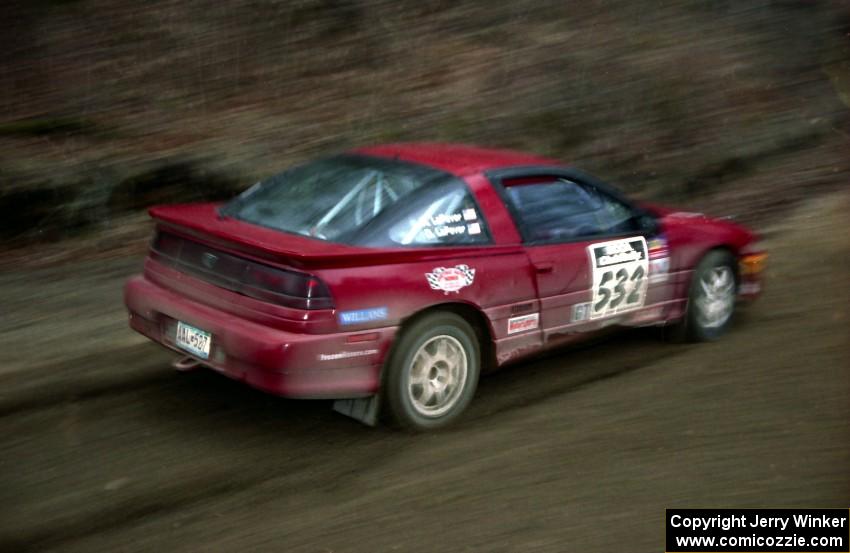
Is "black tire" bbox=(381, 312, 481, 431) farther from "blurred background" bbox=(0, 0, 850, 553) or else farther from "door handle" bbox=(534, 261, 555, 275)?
"door handle" bbox=(534, 261, 555, 275)

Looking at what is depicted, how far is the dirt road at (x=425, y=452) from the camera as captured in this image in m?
4.18

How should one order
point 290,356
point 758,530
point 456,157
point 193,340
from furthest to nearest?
point 456,157 < point 193,340 < point 290,356 < point 758,530

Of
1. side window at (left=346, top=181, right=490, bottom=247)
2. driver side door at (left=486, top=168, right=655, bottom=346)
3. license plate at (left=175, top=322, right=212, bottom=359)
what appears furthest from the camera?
driver side door at (left=486, top=168, right=655, bottom=346)

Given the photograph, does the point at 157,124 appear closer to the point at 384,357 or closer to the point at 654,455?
the point at 384,357

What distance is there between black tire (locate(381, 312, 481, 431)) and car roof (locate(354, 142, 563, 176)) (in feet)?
2.91

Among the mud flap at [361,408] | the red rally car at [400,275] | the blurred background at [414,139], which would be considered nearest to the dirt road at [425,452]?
the blurred background at [414,139]

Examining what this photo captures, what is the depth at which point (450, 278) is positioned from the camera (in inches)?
202

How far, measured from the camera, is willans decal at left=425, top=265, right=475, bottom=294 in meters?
5.07

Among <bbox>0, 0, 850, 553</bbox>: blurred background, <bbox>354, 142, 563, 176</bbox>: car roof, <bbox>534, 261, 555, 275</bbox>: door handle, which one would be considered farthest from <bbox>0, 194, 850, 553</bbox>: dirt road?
<bbox>354, 142, 563, 176</bbox>: car roof

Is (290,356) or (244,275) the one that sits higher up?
(244,275)

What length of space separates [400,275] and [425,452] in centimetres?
89

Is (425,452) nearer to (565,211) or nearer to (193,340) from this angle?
(193,340)

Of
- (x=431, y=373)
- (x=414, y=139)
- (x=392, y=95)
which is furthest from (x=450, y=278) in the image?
(x=392, y=95)

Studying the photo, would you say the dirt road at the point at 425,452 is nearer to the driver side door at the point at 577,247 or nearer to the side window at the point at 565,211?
the driver side door at the point at 577,247
